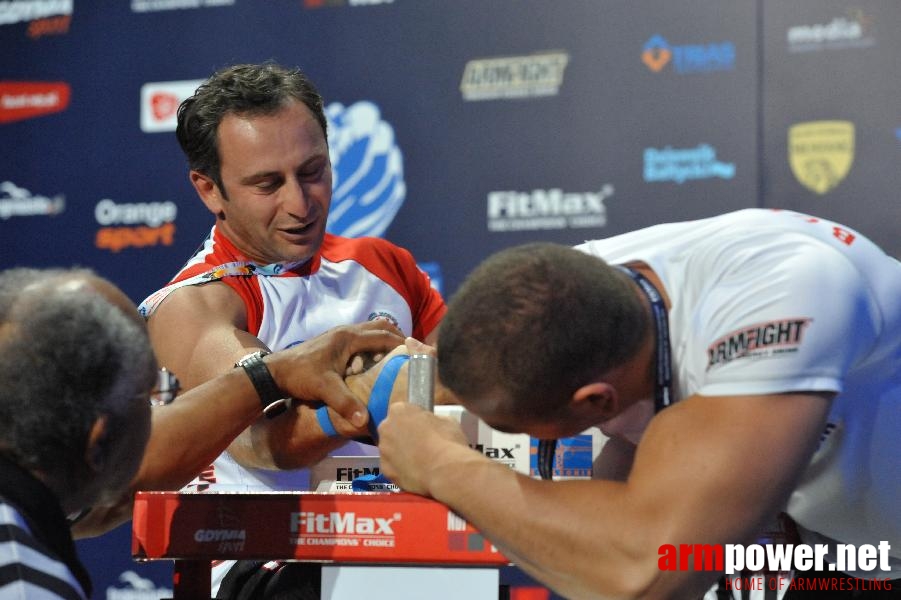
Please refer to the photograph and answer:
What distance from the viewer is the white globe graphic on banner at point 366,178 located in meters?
4.09

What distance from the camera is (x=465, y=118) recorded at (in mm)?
4035

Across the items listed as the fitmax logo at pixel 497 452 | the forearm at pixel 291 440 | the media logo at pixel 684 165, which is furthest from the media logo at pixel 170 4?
the fitmax logo at pixel 497 452

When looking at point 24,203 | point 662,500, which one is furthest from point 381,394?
point 24,203

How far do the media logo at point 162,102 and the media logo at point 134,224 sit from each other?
33 centimetres

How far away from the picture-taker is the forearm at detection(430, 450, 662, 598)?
1.22 m

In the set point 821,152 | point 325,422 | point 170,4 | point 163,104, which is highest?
point 170,4

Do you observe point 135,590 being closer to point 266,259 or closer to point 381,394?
point 266,259

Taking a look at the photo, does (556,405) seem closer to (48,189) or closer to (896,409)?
(896,409)

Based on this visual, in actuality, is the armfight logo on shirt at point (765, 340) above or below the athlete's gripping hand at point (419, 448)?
above

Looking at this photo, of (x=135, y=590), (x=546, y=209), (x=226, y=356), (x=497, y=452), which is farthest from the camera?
(x=135, y=590)

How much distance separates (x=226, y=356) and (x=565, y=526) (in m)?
0.92

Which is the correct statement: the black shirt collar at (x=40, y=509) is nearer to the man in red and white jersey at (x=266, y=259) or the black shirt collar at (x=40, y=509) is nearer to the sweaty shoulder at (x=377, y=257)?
the man in red and white jersey at (x=266, y=259)

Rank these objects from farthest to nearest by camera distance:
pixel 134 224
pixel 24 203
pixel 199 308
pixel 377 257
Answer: pixel 24 203 → pixel 134 224 → pixel 377 257 → pixel 199 308

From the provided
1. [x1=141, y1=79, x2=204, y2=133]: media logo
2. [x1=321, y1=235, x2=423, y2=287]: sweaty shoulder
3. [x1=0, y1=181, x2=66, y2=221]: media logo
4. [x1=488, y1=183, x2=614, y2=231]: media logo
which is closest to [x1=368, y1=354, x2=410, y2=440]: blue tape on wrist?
[x1=321, y1=235, x2=423, y2=287]: sweaty shoulder
